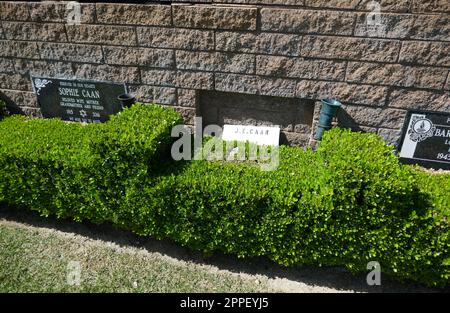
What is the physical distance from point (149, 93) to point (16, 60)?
224cm

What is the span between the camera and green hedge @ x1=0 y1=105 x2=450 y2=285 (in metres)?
3.14

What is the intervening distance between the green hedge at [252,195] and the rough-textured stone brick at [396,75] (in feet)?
2.36

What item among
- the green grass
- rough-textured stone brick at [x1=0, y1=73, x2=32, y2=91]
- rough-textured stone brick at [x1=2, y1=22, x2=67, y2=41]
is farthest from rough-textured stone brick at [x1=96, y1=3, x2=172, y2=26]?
the green grass

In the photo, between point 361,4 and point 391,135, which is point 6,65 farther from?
point 391,135

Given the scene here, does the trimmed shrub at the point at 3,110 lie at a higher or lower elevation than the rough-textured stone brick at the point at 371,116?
lower

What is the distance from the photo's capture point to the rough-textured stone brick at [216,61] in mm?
4129

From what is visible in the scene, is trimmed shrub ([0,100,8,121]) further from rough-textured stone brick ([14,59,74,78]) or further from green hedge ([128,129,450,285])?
green hedge ([128,129,450,285])

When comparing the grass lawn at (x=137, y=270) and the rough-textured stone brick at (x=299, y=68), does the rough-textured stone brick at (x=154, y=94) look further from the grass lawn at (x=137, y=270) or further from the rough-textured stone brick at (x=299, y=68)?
the grass lawn at (x=137, y=270)

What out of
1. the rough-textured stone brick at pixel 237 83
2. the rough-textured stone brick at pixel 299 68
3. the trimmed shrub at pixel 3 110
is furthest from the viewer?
the trimmed shrub at pixel 3 110

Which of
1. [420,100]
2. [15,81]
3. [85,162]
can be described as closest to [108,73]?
[85,162]

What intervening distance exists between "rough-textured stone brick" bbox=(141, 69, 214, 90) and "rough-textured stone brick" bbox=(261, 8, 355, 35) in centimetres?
103

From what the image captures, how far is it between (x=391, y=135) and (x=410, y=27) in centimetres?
134

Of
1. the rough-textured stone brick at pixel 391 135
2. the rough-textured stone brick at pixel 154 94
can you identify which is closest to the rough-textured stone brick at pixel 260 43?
the rough-textured stone brick at pixel 154 94

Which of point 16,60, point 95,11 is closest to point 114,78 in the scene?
point 95,11
